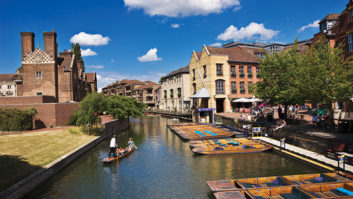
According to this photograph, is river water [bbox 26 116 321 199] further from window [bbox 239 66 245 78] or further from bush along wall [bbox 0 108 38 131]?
window [bbox 239 66 245 78]

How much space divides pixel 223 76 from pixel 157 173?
32.4m

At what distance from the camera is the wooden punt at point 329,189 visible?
10227 millimetres

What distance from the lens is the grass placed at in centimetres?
1280

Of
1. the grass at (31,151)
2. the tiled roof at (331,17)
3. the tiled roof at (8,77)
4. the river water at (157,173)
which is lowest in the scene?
the river water at (157,173)

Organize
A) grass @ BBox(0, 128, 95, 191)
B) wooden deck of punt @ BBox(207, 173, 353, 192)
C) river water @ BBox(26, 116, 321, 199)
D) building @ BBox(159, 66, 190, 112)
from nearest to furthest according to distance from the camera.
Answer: wooden deck of punt @ BBox(207, 173, 353, 192) < river water @ BBox(26, 116, 321, 199) < grass @ BBox(0, 128, 95, 191) < building @ BBox(159, 66, 190, 112)

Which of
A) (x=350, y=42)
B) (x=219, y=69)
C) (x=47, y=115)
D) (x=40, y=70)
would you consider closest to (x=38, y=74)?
(x=40, y=70)

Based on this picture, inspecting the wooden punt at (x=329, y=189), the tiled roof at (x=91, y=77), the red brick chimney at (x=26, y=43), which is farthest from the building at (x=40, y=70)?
the wooden punt at (x=329, y=189)

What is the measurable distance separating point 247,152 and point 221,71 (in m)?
27.3

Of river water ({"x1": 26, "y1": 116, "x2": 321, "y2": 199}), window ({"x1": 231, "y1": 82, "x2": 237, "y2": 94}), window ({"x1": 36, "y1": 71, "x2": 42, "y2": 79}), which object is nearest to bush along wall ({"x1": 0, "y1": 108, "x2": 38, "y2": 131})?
river water ({"x1": 26, "y1": 116, "x2": 321, "y2": 199})

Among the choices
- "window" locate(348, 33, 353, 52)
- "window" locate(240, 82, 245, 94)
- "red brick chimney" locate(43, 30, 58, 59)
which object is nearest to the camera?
"window" locate(348, 33, 353, 52)

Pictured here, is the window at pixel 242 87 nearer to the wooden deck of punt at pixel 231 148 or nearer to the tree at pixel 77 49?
the wooden deck of punt at pixel 231 148

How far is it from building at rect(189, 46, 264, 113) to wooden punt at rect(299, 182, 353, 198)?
108 feet

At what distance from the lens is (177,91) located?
62.5m

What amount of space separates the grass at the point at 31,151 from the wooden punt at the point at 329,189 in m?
14.5
